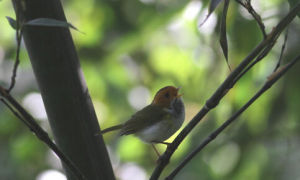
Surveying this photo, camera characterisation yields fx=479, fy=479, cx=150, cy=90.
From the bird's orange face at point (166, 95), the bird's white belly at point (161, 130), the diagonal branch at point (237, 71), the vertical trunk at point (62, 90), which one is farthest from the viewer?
the bird's orange face at point (166, 95)

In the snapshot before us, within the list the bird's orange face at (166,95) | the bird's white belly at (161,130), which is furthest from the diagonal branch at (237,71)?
the bird's orange face at (166,95)

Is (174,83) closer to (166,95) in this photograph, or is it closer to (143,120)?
(166,95)

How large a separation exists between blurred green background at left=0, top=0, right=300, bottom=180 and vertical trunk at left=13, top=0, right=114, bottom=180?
1.15m

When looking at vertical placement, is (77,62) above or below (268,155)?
above

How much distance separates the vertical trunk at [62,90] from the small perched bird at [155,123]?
103 centimetres

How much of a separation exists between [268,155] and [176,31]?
4.80ft

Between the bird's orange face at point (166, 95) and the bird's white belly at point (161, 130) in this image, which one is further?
the bird's orange face at point (166, 95)

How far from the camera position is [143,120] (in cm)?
289

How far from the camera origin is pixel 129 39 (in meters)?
3.30

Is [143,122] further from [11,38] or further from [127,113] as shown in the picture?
[11,38]

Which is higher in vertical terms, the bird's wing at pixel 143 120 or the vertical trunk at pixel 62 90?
the vertical trunk at pixel 62 90

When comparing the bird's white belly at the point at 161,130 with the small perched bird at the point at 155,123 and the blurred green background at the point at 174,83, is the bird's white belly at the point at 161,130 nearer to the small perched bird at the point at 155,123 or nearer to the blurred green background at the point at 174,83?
the small perched bird at the point at 155,123

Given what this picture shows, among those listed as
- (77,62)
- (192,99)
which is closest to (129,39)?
(192,99)

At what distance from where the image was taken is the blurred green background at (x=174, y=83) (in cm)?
280
